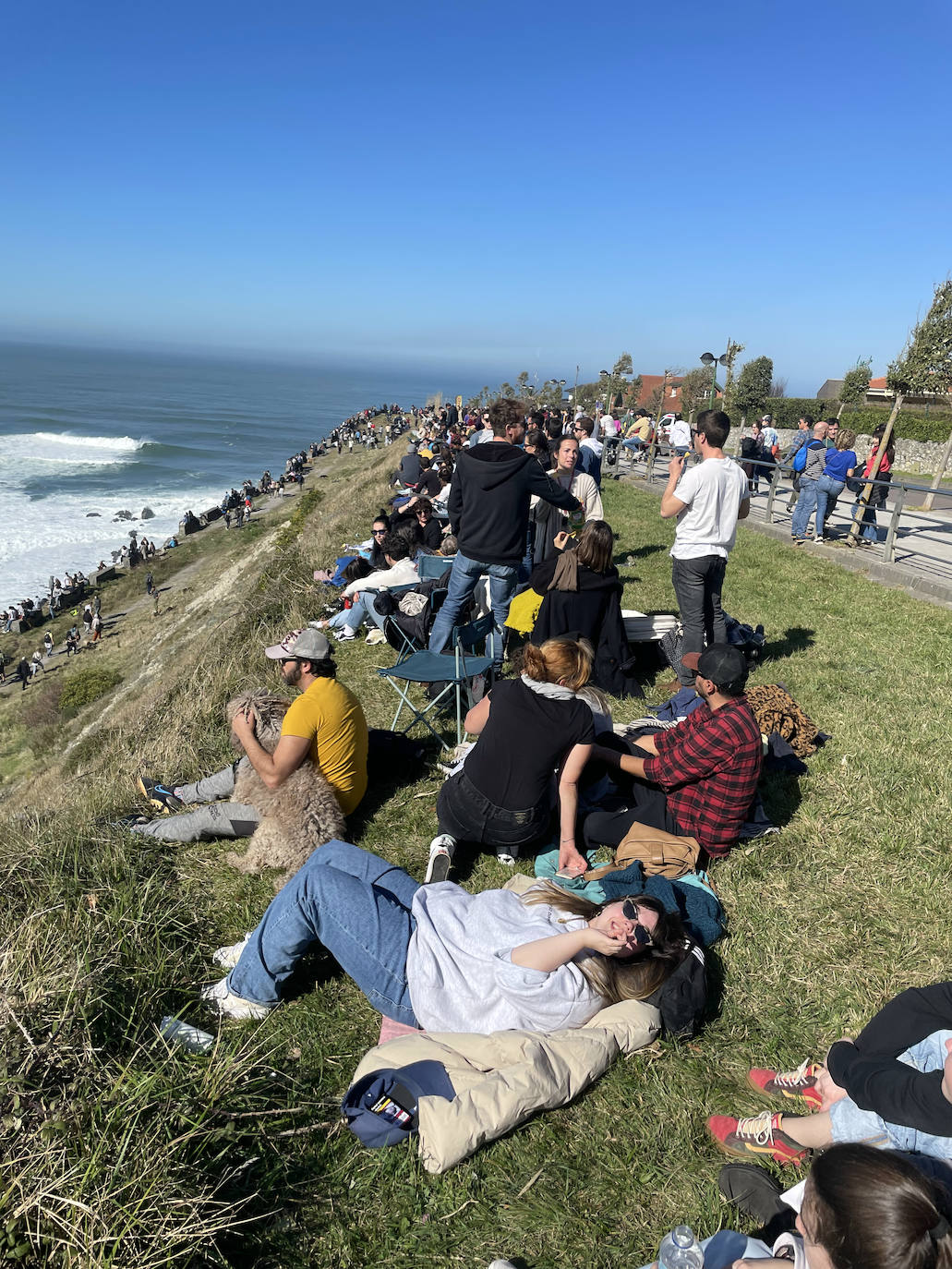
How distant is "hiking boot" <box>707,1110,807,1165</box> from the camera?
251cm

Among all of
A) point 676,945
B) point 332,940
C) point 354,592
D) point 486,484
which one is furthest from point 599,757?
point 354,592

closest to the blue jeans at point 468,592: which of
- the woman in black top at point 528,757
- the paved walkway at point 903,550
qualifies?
the woman in black top at point 528,757

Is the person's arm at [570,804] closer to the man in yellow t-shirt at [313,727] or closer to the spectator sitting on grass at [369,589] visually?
the man in yellow t-shirt at [313,727]

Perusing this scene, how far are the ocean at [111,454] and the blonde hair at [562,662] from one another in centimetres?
3273

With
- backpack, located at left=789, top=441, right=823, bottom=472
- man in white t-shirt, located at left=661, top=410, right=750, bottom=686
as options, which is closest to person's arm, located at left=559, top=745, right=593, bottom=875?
man in white t-shirt, located at left=661, top=410, right=750, bottom=686

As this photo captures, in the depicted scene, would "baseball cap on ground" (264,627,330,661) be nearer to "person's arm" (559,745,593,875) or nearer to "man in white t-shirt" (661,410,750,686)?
"person's arm" (559,745,593,875)

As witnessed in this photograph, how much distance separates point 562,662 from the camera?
377 cm

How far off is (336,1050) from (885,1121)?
193cm

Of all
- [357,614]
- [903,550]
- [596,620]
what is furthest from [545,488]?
[903,550]

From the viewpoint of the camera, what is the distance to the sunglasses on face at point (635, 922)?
8.87ft

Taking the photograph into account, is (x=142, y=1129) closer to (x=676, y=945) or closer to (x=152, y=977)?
(x=152, y=977)

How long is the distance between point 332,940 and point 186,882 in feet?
4.75

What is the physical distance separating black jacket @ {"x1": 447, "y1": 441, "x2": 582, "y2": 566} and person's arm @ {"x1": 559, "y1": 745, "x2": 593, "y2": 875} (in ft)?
8.48

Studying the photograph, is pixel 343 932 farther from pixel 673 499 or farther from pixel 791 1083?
pixel 673 499
